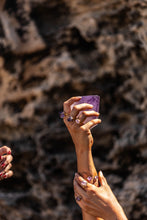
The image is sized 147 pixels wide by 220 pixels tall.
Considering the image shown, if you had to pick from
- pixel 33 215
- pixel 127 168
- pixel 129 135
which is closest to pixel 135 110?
pixel 129 135

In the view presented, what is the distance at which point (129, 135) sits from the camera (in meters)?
1.29

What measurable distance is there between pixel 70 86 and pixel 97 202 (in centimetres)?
59

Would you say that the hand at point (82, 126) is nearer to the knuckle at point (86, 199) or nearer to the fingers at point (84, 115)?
the fingers at point (84, 115)

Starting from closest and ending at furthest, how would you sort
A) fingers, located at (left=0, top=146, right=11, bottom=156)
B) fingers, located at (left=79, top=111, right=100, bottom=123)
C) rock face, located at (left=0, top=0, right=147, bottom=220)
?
fingers, located at (left=79, top=111, right=100, bottom=123), fingers, located at (left=0, top=146, right=11, bottom=156), rock face, located at (left=0, top=0, right=147, bottom=220)

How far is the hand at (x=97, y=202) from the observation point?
0.79 metres

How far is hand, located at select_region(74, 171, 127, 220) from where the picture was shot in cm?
79

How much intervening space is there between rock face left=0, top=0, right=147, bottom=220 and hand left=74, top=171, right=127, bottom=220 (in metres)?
0.48

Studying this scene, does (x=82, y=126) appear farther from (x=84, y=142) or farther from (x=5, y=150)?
(x=5, y=150)

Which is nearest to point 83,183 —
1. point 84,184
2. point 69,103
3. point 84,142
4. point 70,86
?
point 84,184

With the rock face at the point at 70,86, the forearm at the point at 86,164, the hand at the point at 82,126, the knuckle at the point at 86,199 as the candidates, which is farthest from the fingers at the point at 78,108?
the rock face at the point at 70,86

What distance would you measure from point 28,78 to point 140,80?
0.48 metres

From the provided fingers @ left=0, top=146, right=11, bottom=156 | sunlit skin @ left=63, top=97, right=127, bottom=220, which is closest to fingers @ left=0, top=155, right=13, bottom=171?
fingers @ left=0, top=146, right=11, bottom=156

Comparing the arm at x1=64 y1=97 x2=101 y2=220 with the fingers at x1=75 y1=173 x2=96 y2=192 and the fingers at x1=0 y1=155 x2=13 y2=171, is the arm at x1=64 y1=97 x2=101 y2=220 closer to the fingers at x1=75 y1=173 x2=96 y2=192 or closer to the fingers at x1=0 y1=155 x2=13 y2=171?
the fingers at x1=75 y1=173 x2=96 y2=192

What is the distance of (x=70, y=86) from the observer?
1.28 m
